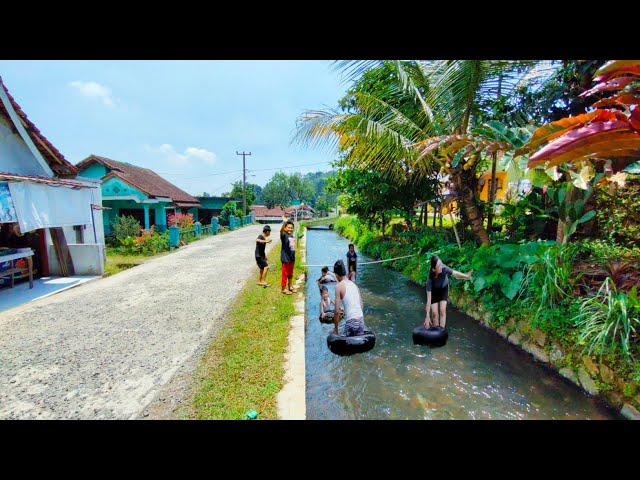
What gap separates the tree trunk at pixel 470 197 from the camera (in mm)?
7066

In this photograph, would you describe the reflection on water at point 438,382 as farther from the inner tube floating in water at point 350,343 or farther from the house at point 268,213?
the house at point 268,213

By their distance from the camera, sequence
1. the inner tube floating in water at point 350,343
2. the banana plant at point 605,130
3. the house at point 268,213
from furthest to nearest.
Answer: the house at point 268,213 → the inner tube floating in water at point 350,343 → the banana plant at point 605,130

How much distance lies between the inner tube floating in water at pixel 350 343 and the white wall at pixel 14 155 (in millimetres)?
8970

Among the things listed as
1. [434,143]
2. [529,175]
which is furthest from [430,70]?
[529,175]

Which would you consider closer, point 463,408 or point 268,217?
point 463,408

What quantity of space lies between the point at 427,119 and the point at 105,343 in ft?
27.8

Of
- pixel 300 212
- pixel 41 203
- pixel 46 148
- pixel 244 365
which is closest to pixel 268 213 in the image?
pixel 300 212

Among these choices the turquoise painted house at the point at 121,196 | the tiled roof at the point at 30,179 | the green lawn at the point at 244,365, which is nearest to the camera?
the green lawn at the point at 244,365


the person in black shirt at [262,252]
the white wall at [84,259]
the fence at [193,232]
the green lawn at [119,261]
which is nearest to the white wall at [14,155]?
the white wall at [84,259]

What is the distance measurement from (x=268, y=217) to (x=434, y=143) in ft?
149

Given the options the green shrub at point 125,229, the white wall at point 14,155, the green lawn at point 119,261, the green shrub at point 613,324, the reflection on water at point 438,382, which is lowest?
the reflection on water at point 438,382

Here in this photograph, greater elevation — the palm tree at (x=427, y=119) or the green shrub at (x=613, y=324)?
the palm tree at (x=427, y=119)

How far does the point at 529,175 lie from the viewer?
16.2 ft
